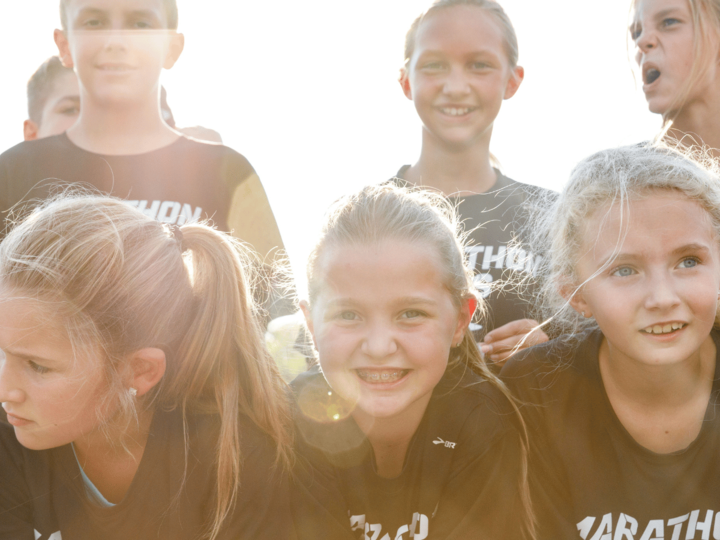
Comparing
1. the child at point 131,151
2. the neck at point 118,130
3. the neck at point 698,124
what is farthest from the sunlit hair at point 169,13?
the neck at point 698,124

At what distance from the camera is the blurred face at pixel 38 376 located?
210 cm

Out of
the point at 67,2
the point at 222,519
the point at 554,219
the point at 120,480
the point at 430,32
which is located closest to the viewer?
the point at 222,519

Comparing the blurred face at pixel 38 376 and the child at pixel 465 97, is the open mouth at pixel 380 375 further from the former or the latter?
the child at pixel 465 97

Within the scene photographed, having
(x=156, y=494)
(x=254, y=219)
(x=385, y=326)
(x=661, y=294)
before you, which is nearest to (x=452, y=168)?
(x=254, y=219)

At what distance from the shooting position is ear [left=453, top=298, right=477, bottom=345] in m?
2.52

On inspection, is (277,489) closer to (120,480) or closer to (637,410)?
(120,480)

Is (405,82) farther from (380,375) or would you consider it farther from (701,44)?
(380,375)

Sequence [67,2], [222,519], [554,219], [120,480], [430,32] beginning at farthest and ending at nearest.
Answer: [430,32]
[67,2]
[554,219]
[120,480]
[222,519]

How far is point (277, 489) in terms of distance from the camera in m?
2.19

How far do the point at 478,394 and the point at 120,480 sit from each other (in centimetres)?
132

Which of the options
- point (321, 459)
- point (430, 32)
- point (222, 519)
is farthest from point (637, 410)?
point (430, 32)

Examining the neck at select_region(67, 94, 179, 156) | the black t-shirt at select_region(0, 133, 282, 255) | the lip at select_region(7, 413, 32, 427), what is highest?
the neck at select_region(67, 94, 179, 156)

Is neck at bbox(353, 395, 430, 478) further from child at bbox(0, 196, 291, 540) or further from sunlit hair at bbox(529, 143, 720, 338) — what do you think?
sunlit hair at bbox(529, 143, 720, 338)

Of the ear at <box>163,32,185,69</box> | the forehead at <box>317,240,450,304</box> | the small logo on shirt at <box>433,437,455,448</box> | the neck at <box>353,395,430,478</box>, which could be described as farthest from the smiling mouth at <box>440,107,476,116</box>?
the small logo on shirt at <box>433,437,455,448</box>
